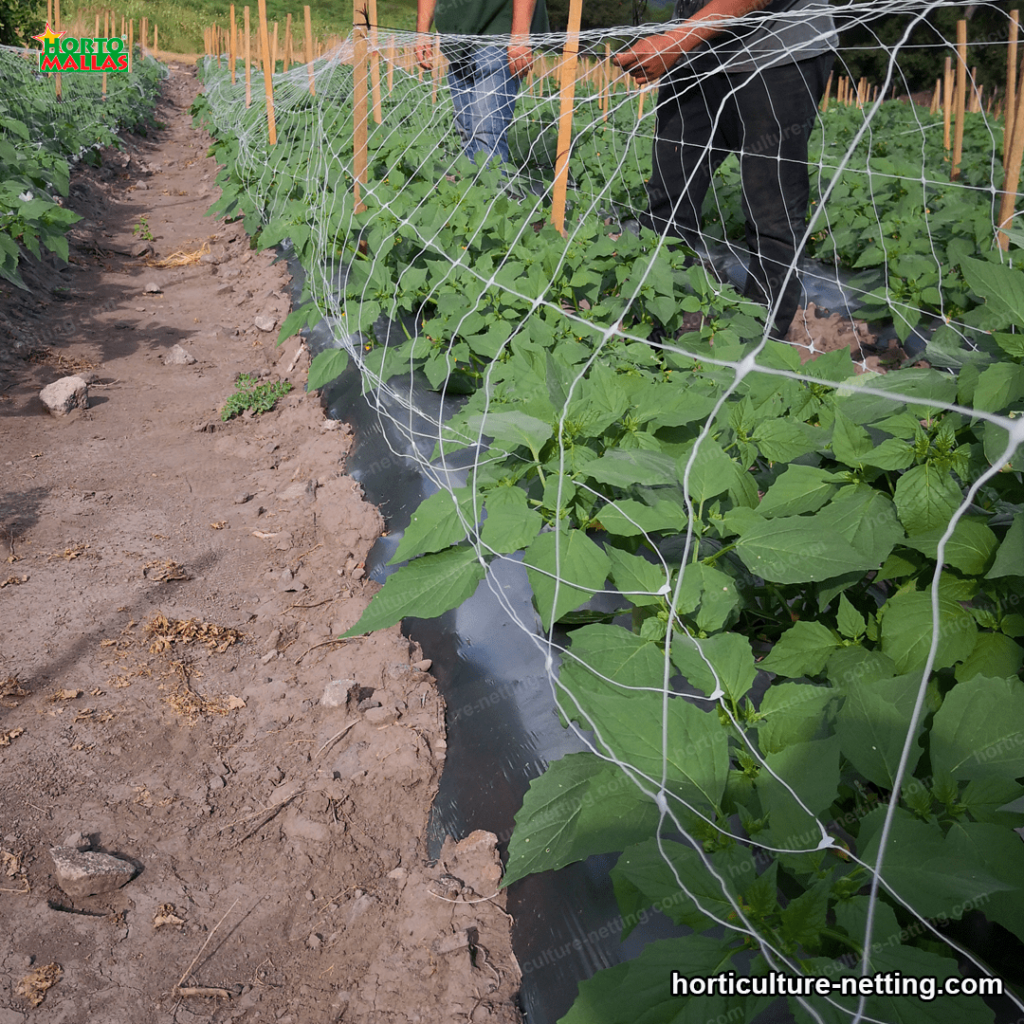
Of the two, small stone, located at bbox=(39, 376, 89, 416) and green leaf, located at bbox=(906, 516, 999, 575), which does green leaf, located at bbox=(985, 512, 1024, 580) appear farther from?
small stone, located at bbox=(39, 376, 89, 416)

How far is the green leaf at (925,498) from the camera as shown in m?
1.18

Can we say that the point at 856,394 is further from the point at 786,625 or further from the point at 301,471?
the point at 301,471

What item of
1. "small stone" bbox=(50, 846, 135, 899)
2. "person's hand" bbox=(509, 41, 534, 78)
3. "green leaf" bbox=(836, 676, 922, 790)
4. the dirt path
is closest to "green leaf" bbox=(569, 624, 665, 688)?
"green leaf" bbox=(836, 676, 922, 790)

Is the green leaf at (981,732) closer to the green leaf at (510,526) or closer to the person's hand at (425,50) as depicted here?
the green leaf at (510,526)

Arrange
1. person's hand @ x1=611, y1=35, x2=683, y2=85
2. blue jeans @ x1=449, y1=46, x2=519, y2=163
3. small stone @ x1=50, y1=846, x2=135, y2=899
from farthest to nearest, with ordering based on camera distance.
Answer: blue jeans @ x1=449, y1=46, x2=519, y2=163, person's hand @ x1=611, y1=35, x2=683, y2=85, small stone @ x1=50, y1=846, x2=135, y2=899

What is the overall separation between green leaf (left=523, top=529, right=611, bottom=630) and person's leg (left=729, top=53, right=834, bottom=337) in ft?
6.80

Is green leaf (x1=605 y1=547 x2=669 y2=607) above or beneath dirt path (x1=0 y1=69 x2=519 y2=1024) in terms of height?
above

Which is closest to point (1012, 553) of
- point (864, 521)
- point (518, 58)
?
point (864, 521)

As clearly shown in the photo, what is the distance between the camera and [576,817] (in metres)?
1.05

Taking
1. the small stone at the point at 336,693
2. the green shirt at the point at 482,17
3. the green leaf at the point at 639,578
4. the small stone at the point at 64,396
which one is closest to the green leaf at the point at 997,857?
the green leaf at the point at 639,578

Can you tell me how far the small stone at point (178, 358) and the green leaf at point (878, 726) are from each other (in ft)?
13.0

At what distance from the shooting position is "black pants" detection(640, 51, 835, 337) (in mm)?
3174

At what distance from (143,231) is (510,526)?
21.5ft

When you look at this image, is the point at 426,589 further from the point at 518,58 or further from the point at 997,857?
the point at 518,58
